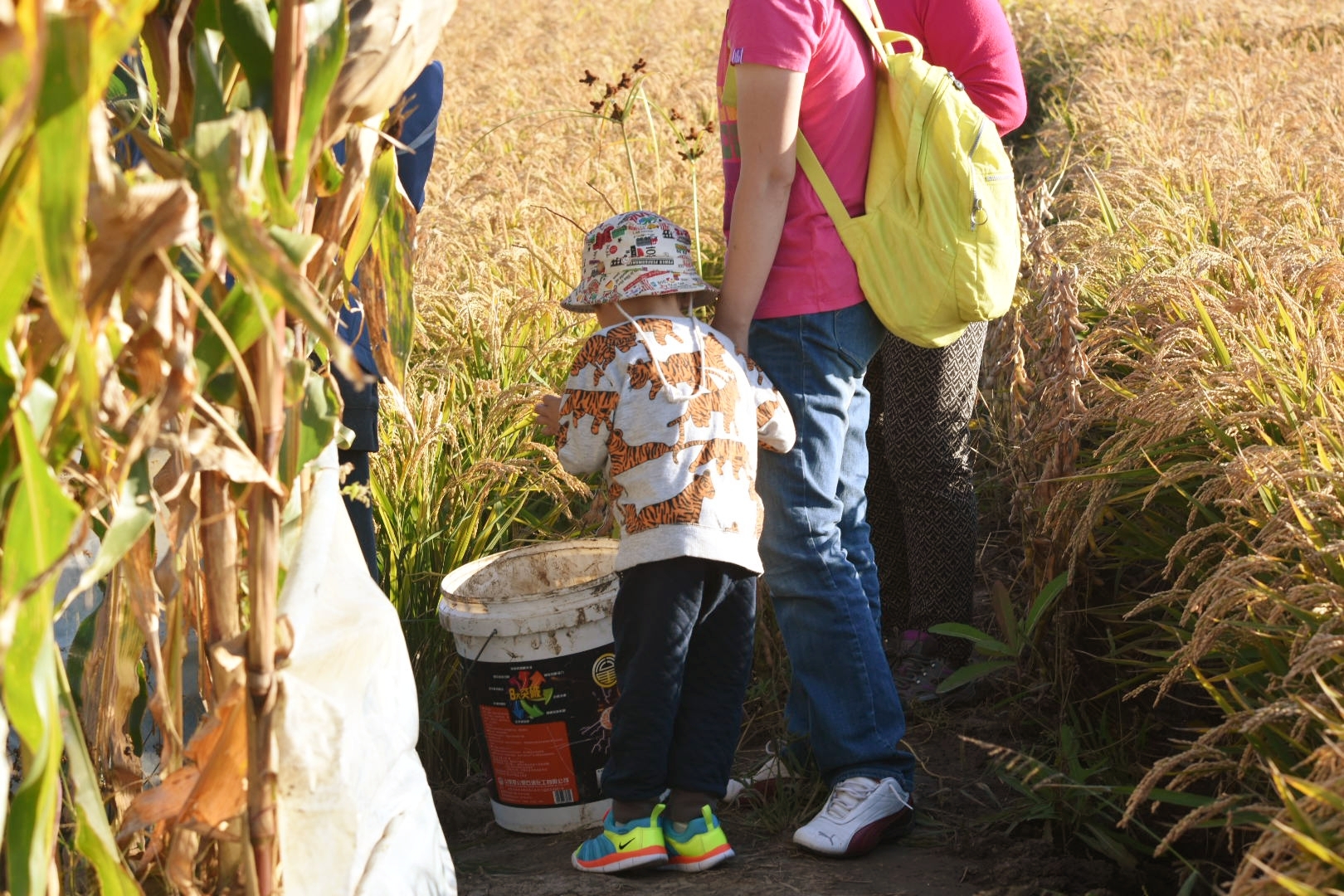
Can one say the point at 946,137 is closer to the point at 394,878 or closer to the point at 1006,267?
the point at 1006,267

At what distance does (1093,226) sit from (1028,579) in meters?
1.72

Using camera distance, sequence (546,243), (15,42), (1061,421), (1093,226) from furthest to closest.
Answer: (546,243)
(1093,226)
(1061,421)
(15,42)

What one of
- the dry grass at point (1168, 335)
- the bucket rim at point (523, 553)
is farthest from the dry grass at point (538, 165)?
the bucket rim at point (523, 553)

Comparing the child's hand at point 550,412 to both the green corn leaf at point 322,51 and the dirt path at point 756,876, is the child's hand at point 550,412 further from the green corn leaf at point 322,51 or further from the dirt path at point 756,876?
the green corn leaf at point 322,51

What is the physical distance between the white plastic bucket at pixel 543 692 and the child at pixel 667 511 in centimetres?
21

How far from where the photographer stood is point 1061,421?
2.78 meters

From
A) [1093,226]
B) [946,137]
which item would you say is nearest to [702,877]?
[946,137]

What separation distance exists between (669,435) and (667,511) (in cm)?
13

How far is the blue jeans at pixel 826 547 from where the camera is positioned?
250 cm

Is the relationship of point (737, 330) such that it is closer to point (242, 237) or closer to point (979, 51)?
point (979, 51)

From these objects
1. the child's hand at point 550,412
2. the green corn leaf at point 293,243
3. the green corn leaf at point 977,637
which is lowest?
the green corn leaf at point 977,637

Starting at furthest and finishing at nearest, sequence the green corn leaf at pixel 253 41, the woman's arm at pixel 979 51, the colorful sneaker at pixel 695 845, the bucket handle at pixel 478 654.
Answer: the woman's arm at pixel 979 51, the bucket handle at pixel 478 654, the colorful sneaker at pixel 695 845, the green corn leaf at pixel 253 41

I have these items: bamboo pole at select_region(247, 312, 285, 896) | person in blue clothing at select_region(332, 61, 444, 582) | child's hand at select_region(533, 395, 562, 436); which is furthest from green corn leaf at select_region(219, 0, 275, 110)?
child's hand at select_region(533, 395, 562, 436)

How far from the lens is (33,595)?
3.76ft
